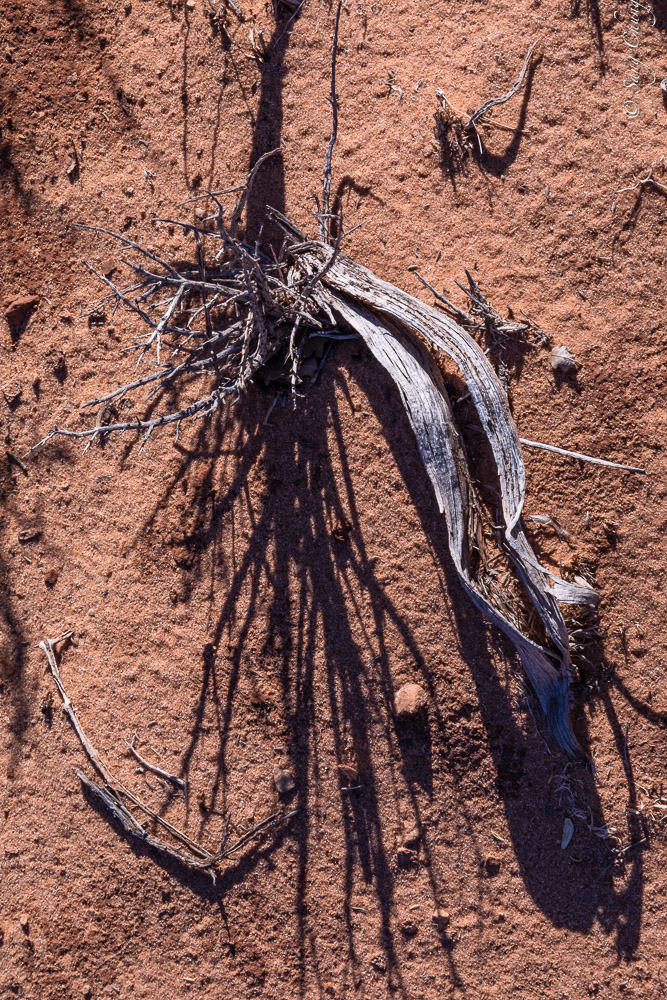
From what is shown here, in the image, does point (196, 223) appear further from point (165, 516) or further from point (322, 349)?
point (165, 516)

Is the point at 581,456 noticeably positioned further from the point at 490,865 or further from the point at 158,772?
the point at 158,772

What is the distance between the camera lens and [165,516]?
2.24 metres

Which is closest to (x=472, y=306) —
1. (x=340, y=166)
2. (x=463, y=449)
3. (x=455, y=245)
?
(x=455, y=245)

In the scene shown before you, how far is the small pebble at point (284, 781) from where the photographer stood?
2.17m

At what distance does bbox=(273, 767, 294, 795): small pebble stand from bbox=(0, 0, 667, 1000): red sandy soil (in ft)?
0.09

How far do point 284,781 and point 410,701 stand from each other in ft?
1.50

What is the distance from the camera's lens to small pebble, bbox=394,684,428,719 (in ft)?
6.91

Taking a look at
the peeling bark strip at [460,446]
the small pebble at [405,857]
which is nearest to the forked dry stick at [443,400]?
the peeling bark strip at [460,446]

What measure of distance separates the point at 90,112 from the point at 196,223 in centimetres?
55

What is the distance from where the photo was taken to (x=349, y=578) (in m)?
2.16

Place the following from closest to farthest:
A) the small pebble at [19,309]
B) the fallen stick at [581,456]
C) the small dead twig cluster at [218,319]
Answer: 1. the small dead twig cluster at [218,319]
2. the fallen stick at [581,456]
3. the small pebble at [19,309]

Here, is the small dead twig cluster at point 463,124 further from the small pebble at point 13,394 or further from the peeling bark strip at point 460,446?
the small pebble at point 13,394

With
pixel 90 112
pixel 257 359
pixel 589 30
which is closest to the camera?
pixel 257 359

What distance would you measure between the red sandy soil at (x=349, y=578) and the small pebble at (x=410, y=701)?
0.10 feet
